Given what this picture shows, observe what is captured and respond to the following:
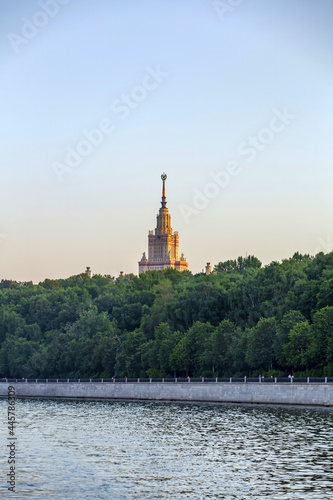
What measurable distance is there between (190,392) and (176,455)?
1588 inches

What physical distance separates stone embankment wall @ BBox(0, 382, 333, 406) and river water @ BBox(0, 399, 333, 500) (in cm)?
360

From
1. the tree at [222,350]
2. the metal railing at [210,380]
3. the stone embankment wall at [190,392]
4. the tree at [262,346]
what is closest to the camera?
the stone embankment wall at [190,392]

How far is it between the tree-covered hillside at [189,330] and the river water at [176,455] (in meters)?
15.6

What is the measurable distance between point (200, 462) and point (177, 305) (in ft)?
230

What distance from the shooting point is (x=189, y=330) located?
105500mm

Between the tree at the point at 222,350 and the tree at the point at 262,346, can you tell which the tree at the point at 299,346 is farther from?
the tree at the point at 222,350

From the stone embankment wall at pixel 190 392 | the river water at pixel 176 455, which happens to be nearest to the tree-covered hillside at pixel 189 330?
the stone embankment wall at pixel 190 392

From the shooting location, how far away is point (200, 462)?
47625 millimetres

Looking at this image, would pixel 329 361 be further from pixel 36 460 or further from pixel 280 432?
pixel 36 460

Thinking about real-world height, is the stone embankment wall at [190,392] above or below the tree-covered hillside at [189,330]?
below

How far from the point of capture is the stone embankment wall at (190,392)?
78.7 m

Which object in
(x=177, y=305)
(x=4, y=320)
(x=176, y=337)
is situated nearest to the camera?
(x=176, y=337)

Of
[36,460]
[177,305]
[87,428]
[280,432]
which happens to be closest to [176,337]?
[177,305]

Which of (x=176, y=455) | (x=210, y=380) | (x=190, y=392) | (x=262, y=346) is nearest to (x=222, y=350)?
(x=262, y=346)
